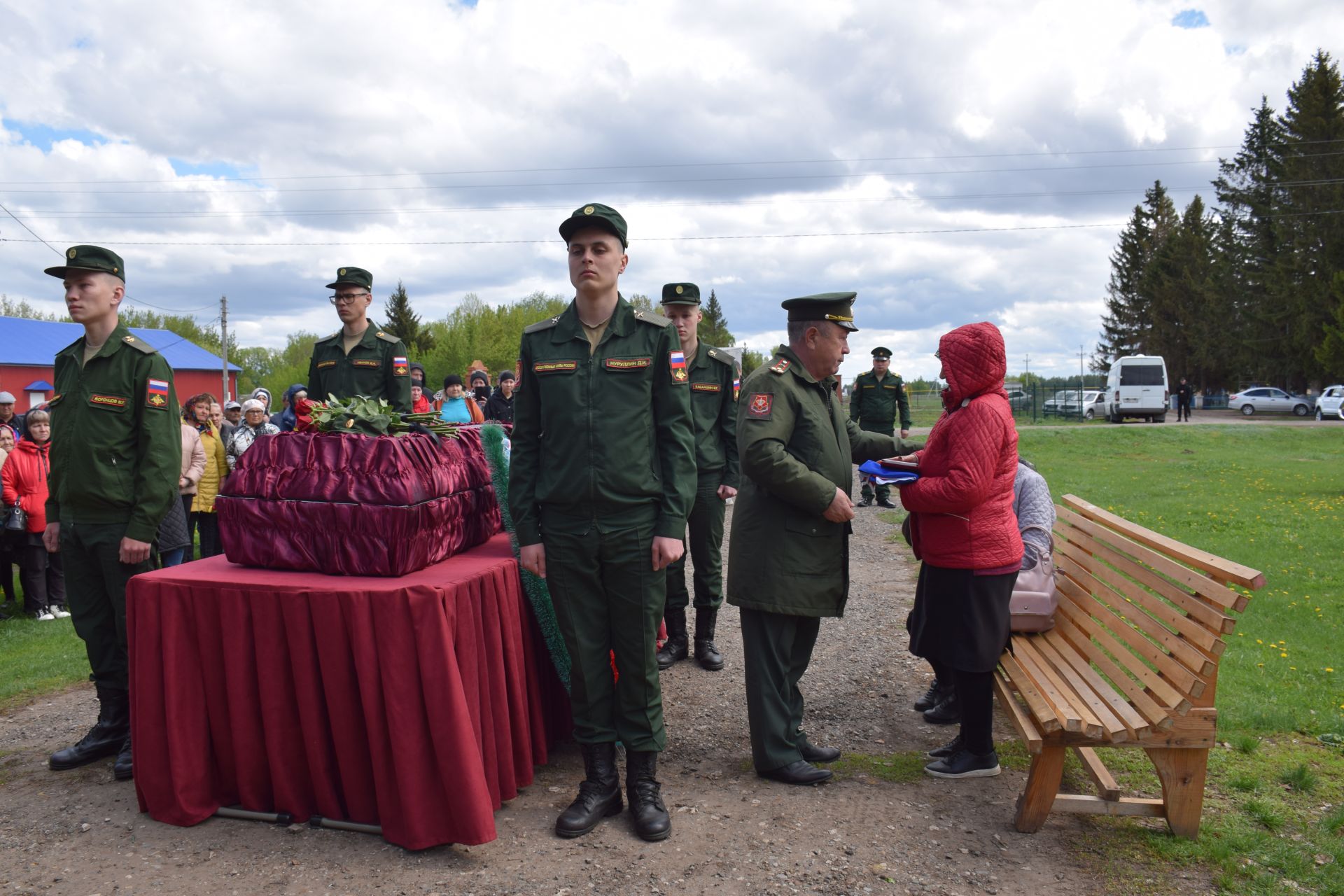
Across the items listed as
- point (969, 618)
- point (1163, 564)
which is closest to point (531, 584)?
point (969, 618)

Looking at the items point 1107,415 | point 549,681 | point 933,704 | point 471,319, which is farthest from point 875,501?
point 471,319

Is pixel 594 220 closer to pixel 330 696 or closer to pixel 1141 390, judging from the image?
pixel 330 696

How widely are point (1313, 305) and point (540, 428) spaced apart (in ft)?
168

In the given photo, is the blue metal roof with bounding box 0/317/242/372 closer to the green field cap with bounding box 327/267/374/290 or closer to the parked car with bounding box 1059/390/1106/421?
the green field cap with bounding box 327/267/374/290

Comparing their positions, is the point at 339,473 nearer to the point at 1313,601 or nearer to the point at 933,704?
the point at 933,704

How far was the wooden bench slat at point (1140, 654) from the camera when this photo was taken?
10.7 ft

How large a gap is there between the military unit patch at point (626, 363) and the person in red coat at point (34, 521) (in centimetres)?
670

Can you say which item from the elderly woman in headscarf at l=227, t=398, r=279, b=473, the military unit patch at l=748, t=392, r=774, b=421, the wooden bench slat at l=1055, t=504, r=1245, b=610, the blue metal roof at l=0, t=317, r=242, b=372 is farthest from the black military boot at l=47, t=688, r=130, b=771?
the blue metal roof at l=0, t=317, r=242, b=372

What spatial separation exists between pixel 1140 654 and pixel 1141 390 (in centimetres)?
3509

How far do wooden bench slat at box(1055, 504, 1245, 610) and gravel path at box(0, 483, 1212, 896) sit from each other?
99cm

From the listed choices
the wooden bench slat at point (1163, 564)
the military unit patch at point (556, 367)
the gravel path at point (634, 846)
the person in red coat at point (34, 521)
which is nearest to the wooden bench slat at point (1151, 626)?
the wooden bench slat at point (1163, 564)

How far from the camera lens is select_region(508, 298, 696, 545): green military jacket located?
137 inches

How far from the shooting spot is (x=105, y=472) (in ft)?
13.6

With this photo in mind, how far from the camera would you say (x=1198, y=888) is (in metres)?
3.13
